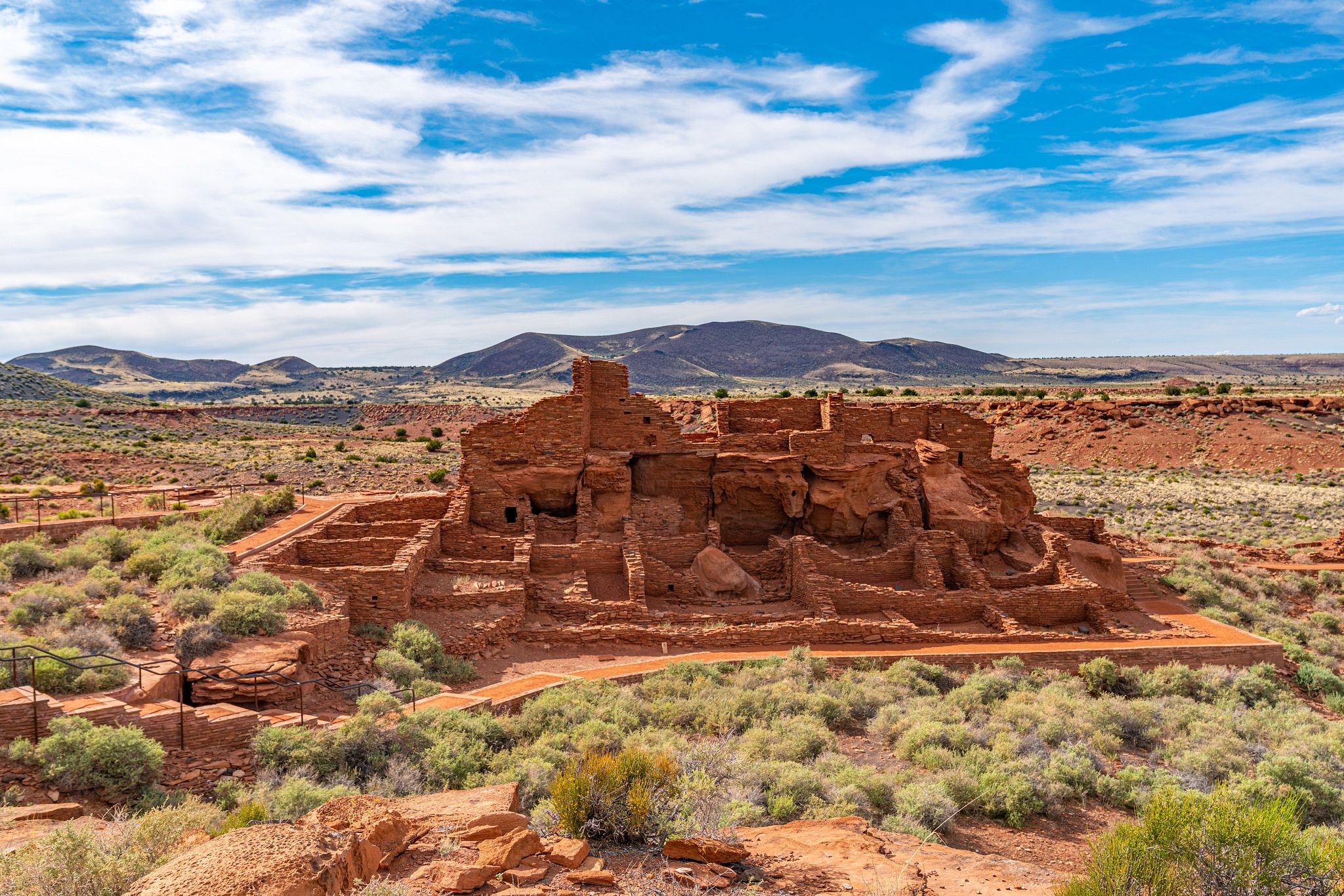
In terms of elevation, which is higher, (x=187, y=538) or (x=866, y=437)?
(x=866, y=437)

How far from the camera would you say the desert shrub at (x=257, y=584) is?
40.1ft

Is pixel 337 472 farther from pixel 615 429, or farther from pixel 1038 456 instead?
pixel 1038 456

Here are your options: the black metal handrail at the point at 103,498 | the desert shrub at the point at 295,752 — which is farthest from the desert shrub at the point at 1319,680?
the black metal handrail at the point at 103,498

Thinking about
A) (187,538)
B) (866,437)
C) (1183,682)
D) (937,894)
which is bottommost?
(1183,682)

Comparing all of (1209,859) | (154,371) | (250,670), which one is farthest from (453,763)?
(154,371)

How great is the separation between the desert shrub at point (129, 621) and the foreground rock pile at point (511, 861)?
6.23 meters

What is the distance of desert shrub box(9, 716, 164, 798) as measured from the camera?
7.16m

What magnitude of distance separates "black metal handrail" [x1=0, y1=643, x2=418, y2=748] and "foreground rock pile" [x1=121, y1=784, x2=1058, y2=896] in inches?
147

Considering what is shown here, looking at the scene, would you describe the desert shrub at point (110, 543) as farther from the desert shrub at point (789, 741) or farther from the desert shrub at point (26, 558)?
the desert shrub at point (789, 741)

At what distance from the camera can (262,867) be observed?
415cm

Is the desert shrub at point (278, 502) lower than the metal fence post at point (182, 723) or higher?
higher

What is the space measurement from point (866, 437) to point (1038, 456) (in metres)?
33.3

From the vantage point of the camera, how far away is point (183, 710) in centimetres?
847

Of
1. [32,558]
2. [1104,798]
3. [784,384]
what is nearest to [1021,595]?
[1104,798]
